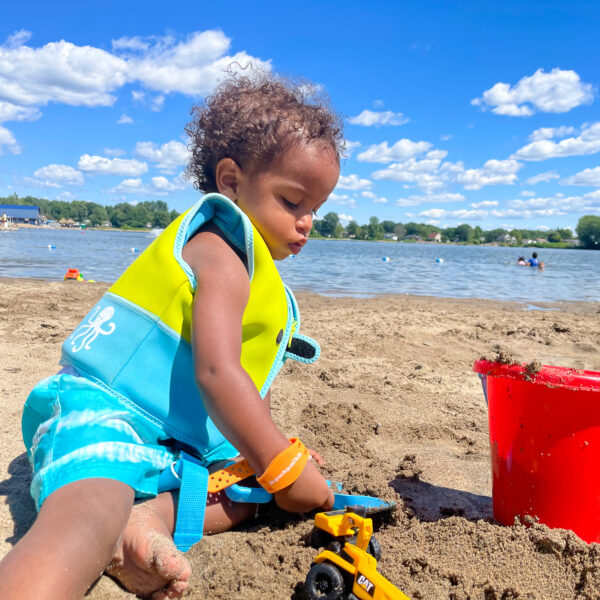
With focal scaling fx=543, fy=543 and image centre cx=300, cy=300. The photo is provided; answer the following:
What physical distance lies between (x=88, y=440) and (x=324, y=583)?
2.63 feet

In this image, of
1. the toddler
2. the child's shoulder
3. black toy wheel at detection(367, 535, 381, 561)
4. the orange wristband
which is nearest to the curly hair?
the toddler

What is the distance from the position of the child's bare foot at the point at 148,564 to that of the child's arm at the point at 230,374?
34 centimetres

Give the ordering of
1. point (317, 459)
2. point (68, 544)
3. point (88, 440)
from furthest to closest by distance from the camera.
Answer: point (317, 459) → point (88, 440) → point (68, 544)

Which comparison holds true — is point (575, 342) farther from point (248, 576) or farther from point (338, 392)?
point (248, 576)

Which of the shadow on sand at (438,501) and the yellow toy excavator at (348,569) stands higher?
the yellow toy excavator at (348,569)

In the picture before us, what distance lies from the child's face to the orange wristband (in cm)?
78

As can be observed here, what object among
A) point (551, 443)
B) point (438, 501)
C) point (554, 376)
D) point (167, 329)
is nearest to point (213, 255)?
point (167, 329)

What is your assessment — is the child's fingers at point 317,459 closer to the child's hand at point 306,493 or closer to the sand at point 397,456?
the sand at point 397,456

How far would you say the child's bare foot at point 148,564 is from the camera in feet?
4.79

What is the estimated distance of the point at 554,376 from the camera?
1.73 m

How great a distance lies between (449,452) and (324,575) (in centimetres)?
160

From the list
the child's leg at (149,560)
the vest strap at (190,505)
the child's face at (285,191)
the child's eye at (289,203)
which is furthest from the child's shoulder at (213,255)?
the child's leg at (149,560)

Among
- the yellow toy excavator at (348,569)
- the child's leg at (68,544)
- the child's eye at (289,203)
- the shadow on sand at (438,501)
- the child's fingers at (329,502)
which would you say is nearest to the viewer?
the child's leg at (68,544)

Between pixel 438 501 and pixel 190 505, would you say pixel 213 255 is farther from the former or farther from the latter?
pixel 438 501
